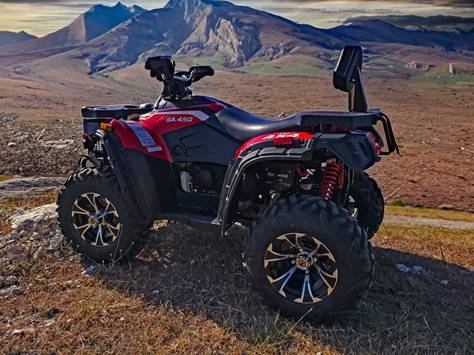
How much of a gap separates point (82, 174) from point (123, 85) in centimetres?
8940

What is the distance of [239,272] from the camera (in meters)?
6.05

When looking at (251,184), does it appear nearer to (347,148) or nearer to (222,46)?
(347,148)

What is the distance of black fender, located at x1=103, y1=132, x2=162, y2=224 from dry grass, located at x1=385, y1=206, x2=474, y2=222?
14012mm

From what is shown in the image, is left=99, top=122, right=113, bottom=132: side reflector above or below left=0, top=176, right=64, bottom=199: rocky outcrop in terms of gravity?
above

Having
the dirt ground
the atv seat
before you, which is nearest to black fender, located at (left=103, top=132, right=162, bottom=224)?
the atv seat

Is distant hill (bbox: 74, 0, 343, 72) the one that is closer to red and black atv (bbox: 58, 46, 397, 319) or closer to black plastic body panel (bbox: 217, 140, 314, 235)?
red and black atv (bbox: 58, 46, 397, 319)

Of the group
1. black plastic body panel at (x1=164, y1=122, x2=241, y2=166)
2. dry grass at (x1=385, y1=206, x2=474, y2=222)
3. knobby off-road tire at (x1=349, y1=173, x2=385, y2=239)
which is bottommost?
dry grass at (x1=385, y1=206, x2=474, y2=222)

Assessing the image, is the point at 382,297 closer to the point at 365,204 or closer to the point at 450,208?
the point at 365,204

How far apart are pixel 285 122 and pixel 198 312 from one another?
6.60 ft

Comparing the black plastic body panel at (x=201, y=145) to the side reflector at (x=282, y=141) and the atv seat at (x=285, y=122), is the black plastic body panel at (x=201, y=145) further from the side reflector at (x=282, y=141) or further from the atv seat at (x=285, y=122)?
the side reflector at (x=282, y=141)

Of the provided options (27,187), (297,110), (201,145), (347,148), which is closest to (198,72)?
(201,145)

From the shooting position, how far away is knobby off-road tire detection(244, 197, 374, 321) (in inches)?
182

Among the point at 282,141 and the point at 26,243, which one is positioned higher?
the point at 282,141

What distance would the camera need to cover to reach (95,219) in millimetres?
6172
